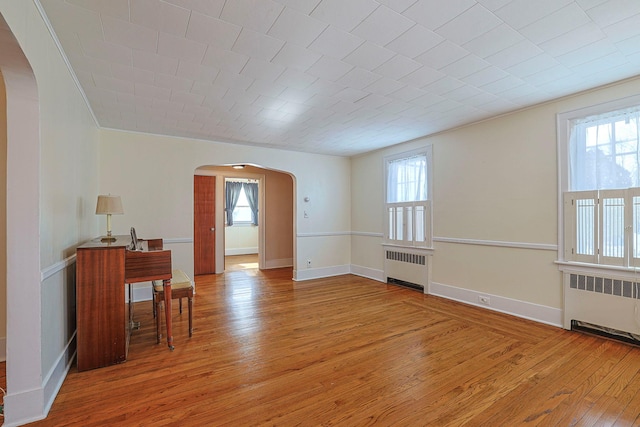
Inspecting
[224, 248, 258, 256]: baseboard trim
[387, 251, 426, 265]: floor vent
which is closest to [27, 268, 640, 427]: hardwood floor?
[387, 251, 426, 265]: floor vent

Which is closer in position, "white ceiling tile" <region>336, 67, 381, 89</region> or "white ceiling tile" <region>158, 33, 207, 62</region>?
"white ceiling tile" <region>158, 33, 207, 62</region>

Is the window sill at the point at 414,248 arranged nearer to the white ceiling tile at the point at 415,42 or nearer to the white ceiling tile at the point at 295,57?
the white ceiling tile at the point at 415,42

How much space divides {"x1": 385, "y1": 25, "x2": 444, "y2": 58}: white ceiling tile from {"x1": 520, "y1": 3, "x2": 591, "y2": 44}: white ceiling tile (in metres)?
0.60

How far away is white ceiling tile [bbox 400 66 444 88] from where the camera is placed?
2.63m

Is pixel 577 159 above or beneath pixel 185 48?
beneath

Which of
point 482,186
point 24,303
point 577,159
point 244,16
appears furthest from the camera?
point 482,186

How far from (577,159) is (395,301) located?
9.08 ft

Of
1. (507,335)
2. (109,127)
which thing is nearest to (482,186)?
(507,335)

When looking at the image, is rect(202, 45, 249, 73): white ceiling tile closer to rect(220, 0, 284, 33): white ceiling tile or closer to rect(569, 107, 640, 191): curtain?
rect(220, 0, 284, 33): white ceiling tile

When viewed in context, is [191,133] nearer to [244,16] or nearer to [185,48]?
[185,48]

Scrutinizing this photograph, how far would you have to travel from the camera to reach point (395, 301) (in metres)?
4.35

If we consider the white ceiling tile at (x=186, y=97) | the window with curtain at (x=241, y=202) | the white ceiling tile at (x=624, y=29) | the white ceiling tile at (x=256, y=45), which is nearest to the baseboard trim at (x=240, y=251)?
the window with curtain at (x=241, y=202)

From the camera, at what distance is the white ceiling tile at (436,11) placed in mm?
1790

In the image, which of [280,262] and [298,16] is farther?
[280,262]
